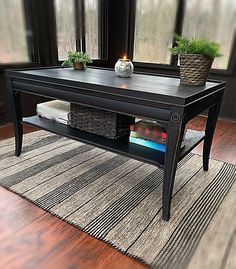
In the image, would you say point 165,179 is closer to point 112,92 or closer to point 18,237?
point 112,92

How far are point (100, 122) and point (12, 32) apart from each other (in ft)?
4.96

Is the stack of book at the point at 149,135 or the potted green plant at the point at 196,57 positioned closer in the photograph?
the potted green plant at the point at 196,57

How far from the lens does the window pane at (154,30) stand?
2912mm

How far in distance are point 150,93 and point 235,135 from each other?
5.64 feet

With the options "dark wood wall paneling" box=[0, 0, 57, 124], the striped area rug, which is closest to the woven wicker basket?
the striped area rug

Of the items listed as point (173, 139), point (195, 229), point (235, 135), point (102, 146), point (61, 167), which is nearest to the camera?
point (173, 139)

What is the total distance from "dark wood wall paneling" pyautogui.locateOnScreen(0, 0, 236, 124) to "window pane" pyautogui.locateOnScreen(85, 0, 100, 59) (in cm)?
17

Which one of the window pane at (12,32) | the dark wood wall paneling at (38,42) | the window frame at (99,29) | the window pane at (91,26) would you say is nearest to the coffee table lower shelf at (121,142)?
the dark wood wall paneling at (38,42)

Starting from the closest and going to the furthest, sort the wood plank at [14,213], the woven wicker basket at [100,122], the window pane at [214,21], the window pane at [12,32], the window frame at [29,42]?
the wood plank at [14,213] → the woven wicker basket at [100,122] → the window pane at [12,32] → the window frame at [29,42] → the window pane at [214,21]

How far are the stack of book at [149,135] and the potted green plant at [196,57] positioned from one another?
31 cm

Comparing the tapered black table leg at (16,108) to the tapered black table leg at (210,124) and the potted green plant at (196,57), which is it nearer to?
the potted green plant at (196,57)

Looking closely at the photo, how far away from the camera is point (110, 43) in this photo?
11.2 ft

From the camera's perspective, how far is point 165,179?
1.12 metres

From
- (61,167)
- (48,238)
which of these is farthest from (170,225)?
(61,167)
